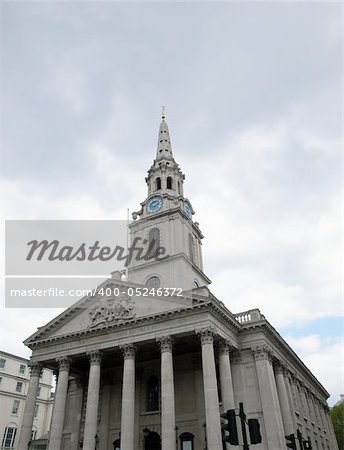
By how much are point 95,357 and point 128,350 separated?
10.1 ft

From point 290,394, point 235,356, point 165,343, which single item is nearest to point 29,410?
point 165,343

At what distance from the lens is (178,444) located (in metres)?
29.0

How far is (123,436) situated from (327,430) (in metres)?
32.2

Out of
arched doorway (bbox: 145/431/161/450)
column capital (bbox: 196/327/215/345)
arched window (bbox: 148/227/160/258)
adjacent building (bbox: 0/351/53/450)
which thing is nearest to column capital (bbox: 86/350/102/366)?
arched doorway (bbox: 145/431/161/450)

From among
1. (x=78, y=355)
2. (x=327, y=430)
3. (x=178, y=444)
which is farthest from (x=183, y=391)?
(x=327, y=430)

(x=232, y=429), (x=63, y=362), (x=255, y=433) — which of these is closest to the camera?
(x=232, y=429)

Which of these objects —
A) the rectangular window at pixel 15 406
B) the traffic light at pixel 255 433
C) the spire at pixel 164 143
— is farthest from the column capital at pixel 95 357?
the rectangular window at pixel 15 406

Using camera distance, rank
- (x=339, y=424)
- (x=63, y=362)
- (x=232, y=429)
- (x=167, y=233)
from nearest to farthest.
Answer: (x=232, y=429)
(x=63, y=362)
(x=167, y=233)
(x=339, y=424)

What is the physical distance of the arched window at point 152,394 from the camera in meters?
32.0

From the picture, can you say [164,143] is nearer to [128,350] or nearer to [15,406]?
[128,350]

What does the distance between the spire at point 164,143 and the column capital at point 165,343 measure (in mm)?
26981

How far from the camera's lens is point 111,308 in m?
32.1

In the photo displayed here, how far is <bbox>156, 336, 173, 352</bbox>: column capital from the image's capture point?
27.8 metres

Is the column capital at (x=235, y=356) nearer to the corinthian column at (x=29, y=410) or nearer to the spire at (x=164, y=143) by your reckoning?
the corinthian column at (x=29, y=410)
